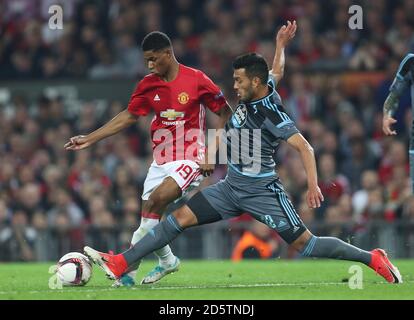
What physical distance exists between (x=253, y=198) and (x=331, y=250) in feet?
2.58

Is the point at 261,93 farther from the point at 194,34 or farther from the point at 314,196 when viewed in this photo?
the point at 194,34

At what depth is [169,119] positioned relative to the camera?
1067 cm

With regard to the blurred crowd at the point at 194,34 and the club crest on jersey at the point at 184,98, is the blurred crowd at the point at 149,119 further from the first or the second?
the club crest on jersey at the point at 184,98

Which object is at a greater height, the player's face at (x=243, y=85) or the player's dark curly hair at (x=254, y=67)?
the player's dark curly hair at (x=254, y=67)

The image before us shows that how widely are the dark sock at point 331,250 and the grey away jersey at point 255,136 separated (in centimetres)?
68

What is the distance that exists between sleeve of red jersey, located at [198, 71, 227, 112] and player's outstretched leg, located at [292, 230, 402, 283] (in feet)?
5.25

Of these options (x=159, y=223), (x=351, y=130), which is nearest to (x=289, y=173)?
(x=351, y=130)

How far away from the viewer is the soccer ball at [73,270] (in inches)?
394

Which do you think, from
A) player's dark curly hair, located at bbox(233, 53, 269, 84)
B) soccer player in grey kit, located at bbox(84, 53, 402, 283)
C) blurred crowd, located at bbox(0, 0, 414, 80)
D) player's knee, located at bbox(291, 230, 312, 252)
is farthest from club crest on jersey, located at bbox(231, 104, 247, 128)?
blurred crowd, located at bbox(0, 0, 414, 80)

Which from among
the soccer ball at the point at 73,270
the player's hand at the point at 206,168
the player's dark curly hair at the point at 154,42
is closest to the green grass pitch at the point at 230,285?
the soccer ball at the point at 73,270

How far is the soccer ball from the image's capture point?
10.0 metres

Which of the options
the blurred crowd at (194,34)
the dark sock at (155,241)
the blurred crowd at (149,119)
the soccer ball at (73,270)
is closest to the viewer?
the dark sock at (155,241)

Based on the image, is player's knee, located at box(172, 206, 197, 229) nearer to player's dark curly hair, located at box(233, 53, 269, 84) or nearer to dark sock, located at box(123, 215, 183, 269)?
dark sock, located at box(123, 215, 183, 269)

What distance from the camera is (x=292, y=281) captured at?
35.8ft
